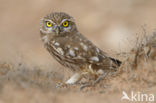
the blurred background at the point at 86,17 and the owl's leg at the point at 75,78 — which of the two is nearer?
the owl's leg at the point at 75,78

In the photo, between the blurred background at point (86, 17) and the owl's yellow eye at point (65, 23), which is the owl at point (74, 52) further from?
the blurred background at point (86, 17)

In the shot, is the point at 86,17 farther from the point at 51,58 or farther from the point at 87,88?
the point at 87,88

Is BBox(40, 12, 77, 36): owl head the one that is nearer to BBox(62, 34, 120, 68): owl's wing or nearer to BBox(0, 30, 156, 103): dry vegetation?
BBox(62, 34, 120, 68): owl's wing

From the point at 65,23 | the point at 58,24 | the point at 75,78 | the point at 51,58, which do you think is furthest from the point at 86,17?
the point at 75,78

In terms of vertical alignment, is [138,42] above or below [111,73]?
above

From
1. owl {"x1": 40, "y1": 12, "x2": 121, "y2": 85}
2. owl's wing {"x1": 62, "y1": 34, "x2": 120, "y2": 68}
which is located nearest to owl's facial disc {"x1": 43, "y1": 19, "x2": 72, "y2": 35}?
owl {"x1": 40, "y1": 12, "x2": 121, "y2": 85}

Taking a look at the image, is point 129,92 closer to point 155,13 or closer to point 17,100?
point 17,100

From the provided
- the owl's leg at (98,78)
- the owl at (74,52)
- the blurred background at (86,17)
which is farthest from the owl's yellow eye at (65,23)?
the blurred background at (86,17)

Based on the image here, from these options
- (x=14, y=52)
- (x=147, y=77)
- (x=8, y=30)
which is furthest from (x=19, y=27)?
(x=147, y=77)
